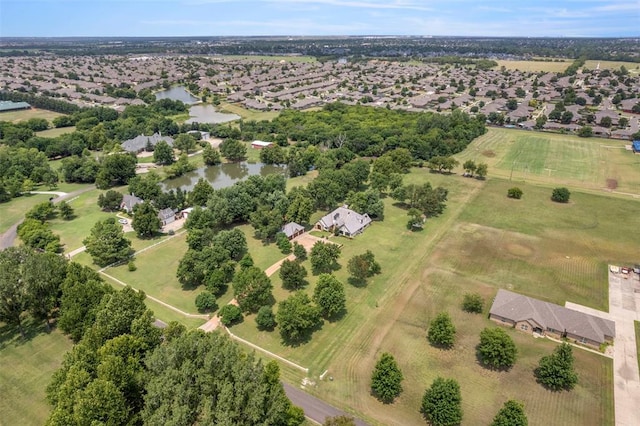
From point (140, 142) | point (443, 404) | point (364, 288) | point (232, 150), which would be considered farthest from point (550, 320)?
point (140, 142)

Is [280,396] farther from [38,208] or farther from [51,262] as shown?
[38,208]

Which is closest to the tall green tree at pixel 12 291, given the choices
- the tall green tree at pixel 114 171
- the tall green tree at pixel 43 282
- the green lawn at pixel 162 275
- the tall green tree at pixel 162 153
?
the tall green tree at pixel 43 282

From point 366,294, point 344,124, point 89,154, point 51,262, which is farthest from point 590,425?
point 89,154

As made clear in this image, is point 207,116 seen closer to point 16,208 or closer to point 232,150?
point 232,150

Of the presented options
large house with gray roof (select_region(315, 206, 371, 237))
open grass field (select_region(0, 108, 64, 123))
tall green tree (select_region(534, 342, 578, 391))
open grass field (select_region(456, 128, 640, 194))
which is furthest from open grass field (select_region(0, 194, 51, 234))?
open grass field (select_region(456, 128, 640, 194))

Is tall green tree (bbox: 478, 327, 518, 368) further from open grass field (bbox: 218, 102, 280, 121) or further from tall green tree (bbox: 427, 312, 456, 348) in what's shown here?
open grass field (bbox: 218, 102, 280, 121)

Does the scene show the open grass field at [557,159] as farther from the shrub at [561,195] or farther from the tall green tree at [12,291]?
the tall green tree at [12,291]

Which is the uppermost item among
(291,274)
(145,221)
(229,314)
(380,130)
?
(380,130)
